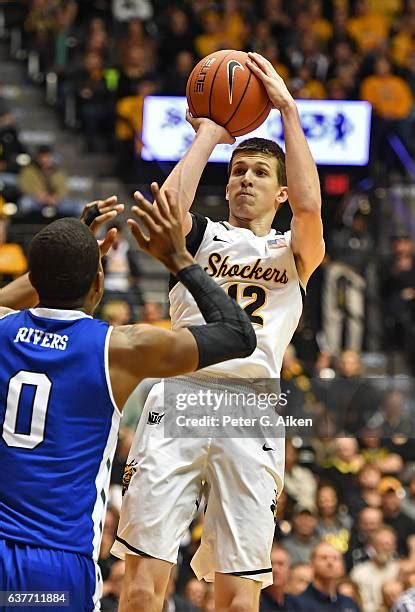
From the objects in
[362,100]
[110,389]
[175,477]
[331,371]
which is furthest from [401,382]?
[110,389]

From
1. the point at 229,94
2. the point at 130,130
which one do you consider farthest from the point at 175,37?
the point at 229,94

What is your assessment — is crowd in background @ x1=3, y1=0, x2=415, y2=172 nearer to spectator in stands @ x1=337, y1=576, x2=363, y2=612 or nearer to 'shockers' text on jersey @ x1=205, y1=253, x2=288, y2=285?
spectator in stands @ x1=337, y1=576, x2=363, y2=612

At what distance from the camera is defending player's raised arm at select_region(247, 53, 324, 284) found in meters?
5.65

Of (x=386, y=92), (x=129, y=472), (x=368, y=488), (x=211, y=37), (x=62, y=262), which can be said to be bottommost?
(x=368, y=488)

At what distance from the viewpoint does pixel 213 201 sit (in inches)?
542

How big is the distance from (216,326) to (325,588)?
569 cm

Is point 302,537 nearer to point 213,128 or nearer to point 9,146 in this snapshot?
point 213,128

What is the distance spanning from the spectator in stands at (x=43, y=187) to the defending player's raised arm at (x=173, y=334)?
9.43 m

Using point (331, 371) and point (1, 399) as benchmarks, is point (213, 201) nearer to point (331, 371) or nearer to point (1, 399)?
point (331, 371)

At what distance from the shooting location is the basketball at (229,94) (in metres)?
5.65

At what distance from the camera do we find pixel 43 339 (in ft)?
14.1

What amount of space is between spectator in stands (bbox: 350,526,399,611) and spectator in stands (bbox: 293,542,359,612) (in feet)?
1.63

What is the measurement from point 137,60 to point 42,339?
43.8 ft

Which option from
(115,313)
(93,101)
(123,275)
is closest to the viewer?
(115,313)
